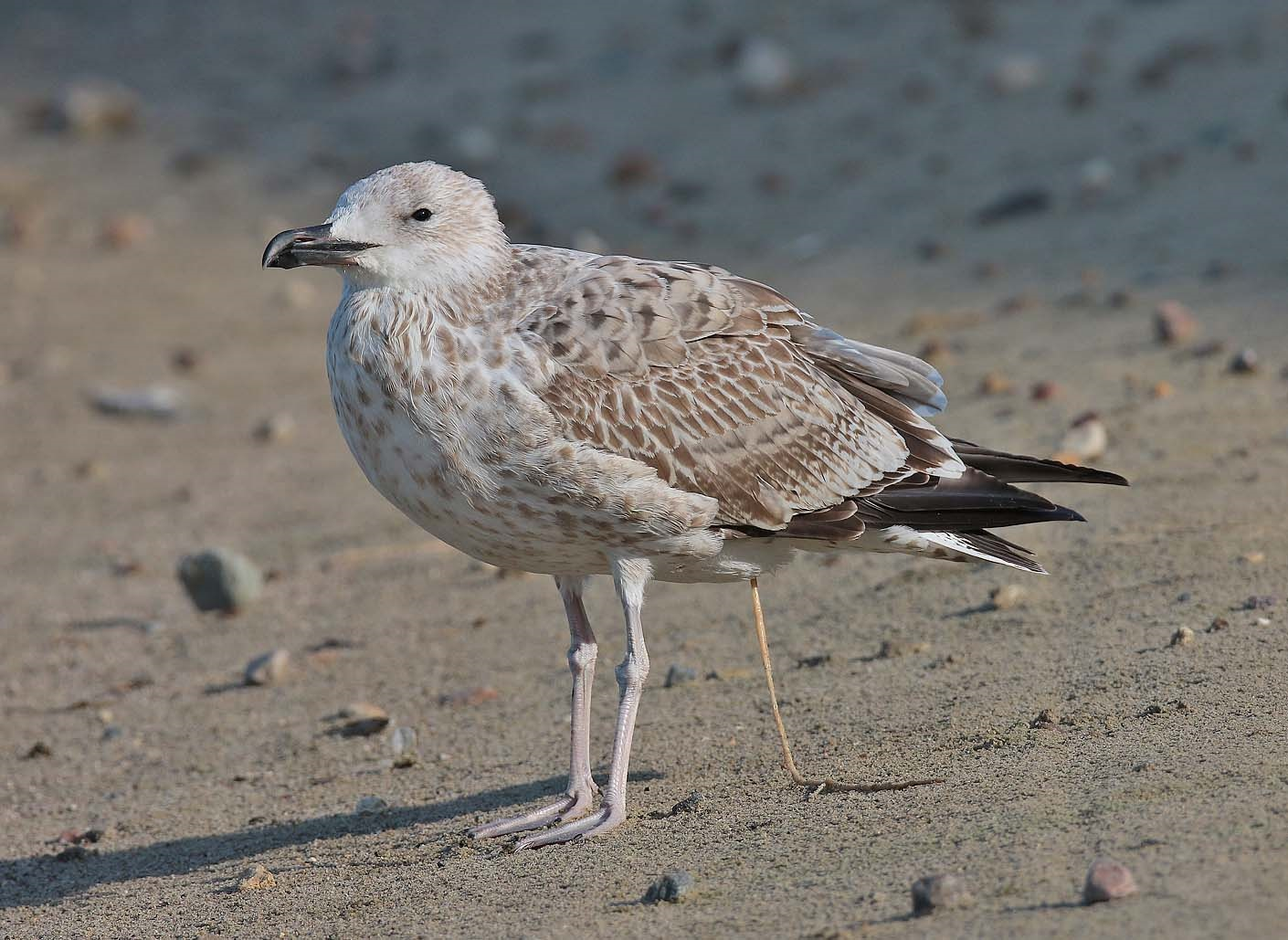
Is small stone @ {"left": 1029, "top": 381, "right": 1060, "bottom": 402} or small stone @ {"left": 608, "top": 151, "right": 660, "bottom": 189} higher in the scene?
small stone @ {"left": 608, "top": 151, "right": 660, "bottom": 189}

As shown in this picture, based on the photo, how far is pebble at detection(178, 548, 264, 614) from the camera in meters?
7.38

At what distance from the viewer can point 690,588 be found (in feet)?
22.9

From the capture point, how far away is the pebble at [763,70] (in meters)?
12.7

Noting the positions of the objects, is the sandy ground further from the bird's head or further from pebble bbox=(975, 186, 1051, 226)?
the bird's head

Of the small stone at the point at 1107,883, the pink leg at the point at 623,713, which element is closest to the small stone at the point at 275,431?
the pink leg at the point at 623,713

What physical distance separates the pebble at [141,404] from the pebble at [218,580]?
278 cm

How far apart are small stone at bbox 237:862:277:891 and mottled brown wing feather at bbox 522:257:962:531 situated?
148 centimetres

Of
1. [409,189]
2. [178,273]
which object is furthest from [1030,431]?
[178,273]

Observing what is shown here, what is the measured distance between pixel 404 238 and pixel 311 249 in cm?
28

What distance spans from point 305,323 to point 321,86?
14.1 ft

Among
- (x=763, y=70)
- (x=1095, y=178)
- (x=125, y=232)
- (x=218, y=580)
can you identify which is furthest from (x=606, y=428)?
(x=125, y=232)

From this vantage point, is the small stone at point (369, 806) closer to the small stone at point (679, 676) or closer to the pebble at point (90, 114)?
the small stone at point (679, 676)

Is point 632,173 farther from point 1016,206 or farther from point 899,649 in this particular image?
point 899,649

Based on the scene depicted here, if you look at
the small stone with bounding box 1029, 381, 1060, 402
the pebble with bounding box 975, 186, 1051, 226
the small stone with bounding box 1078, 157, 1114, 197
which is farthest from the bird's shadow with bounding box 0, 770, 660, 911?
the small stone with bounding box 1078, 157, 1114, 197
